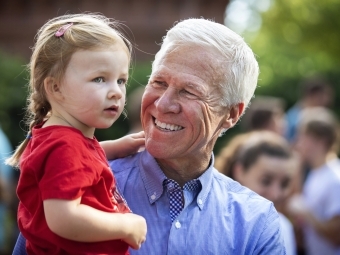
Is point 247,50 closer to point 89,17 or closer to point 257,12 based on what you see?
point 89,17

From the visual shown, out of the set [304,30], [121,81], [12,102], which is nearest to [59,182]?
[121,81]

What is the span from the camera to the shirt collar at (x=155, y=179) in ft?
11.5

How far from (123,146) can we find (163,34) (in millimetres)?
14759

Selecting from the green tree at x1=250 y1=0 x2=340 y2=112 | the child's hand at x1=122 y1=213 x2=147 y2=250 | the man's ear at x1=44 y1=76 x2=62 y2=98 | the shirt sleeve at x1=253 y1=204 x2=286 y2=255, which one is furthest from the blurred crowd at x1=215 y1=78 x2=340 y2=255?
the green tree at x1=250 y1=0 x2=340 y2=112

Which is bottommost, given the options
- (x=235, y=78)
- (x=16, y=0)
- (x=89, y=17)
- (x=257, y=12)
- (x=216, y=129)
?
(x=257, y=12)

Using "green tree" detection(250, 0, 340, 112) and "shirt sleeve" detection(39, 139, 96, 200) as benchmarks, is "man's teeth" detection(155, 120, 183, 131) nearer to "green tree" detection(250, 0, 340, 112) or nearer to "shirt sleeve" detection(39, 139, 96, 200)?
"shirt sleeve" detection(39, 139, 96, 200)

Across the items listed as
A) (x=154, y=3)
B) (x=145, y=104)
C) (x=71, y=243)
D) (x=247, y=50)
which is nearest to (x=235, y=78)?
(x=247, y=50)

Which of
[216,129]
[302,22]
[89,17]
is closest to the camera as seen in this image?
[89,17]

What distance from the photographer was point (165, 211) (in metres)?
3.50

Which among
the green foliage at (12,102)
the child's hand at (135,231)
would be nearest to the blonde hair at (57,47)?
the child's hand at (135,231)

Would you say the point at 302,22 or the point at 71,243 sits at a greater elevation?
the point at 71,243

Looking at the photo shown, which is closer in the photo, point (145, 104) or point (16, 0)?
point (145, 104)

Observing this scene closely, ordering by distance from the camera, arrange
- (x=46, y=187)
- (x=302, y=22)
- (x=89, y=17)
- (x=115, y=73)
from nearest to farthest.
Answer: (x=46, y=187)
(x=115, y=73)
(x=89, y=17)
(x=302, y=22)

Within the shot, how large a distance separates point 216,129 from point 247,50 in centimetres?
41
